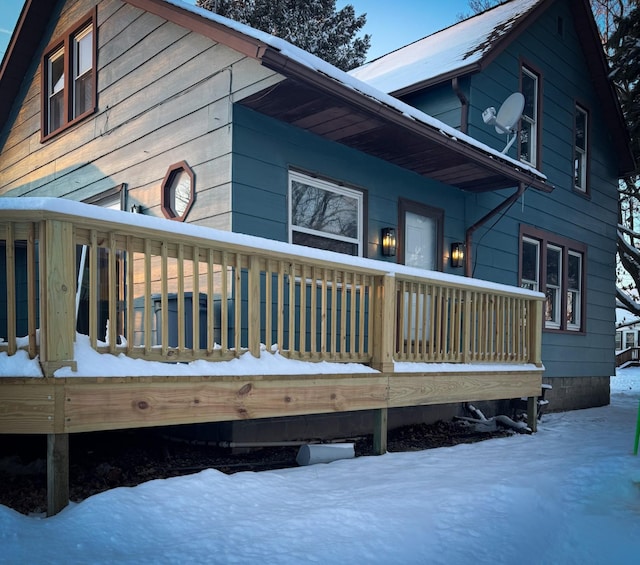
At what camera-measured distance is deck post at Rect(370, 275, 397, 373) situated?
179 inches

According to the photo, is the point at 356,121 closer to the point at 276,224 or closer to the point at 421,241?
the point at 276,224

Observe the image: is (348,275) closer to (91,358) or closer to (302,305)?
(302,305)

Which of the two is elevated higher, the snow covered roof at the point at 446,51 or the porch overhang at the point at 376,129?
the snow covered roof at the point at 446,51

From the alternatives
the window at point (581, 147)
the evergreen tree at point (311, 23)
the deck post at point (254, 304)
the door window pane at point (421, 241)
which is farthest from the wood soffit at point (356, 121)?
the evergreen tree at point (311, 23)

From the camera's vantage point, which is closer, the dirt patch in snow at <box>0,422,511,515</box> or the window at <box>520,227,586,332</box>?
the dirt patch in snow at <box>0,422,511,515</box>

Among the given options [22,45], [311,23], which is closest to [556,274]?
[22,45]

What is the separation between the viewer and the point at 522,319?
6.36 metres

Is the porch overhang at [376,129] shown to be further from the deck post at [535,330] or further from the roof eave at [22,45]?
the roof eave at [22,45]

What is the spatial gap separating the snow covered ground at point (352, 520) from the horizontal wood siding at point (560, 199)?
15.2ft

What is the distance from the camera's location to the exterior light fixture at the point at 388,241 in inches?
255

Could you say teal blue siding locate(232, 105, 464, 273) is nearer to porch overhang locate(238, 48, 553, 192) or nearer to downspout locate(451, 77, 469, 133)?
porch overhang locate(238, 48, 553, 192)

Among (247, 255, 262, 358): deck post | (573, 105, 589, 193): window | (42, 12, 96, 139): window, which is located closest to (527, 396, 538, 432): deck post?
(247, 255, 262, 358): deck post

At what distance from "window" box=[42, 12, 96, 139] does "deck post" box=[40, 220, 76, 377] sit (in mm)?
4825

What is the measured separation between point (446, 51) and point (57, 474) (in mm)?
Result: 8129
